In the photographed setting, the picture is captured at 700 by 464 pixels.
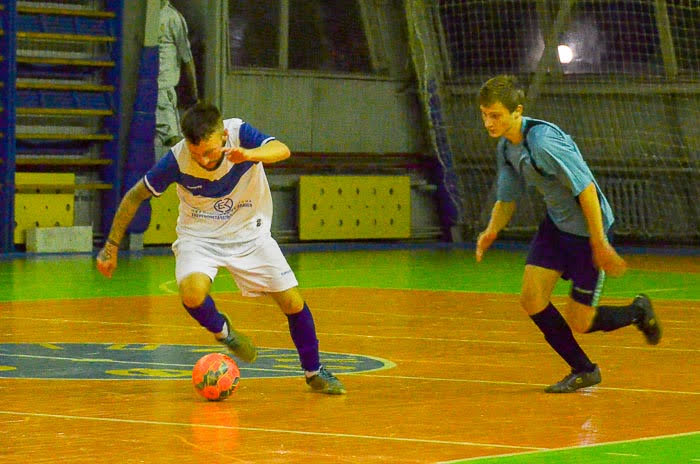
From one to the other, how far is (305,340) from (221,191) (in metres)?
0.84

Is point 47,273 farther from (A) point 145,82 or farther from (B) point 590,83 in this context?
(B) point 590,83

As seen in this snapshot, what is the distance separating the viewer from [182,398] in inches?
270

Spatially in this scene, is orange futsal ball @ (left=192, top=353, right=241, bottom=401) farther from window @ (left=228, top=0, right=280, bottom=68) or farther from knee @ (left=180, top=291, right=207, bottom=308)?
window @ (left=228, top=0, right=280, bottom=68)

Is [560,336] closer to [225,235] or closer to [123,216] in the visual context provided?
[225,235]

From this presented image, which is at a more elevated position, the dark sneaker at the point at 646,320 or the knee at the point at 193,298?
the knee at the point at 193,298

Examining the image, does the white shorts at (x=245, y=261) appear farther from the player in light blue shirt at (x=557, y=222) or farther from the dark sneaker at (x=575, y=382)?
the dark sneaker at (x=575, y=382)

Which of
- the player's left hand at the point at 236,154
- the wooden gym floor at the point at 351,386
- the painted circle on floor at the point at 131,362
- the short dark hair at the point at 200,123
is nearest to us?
the wooden gym floor at the point at 351,386

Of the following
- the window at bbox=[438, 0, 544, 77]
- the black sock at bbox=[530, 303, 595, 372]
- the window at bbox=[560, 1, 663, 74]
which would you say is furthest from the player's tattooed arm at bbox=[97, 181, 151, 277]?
the window at bbox=[438, 0, 544, 77]

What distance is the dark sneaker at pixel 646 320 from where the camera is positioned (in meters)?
7.52

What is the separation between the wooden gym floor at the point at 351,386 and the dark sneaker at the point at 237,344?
0.14m

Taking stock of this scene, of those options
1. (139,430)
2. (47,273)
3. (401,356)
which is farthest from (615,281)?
(139,430)

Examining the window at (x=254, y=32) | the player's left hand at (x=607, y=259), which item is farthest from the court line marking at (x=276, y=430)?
the window at (x=254, y=32)

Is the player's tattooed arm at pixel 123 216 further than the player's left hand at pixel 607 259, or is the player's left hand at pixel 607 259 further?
the player's tattooed arm at pixel 123 216

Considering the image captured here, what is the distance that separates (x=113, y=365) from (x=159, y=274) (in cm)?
767
